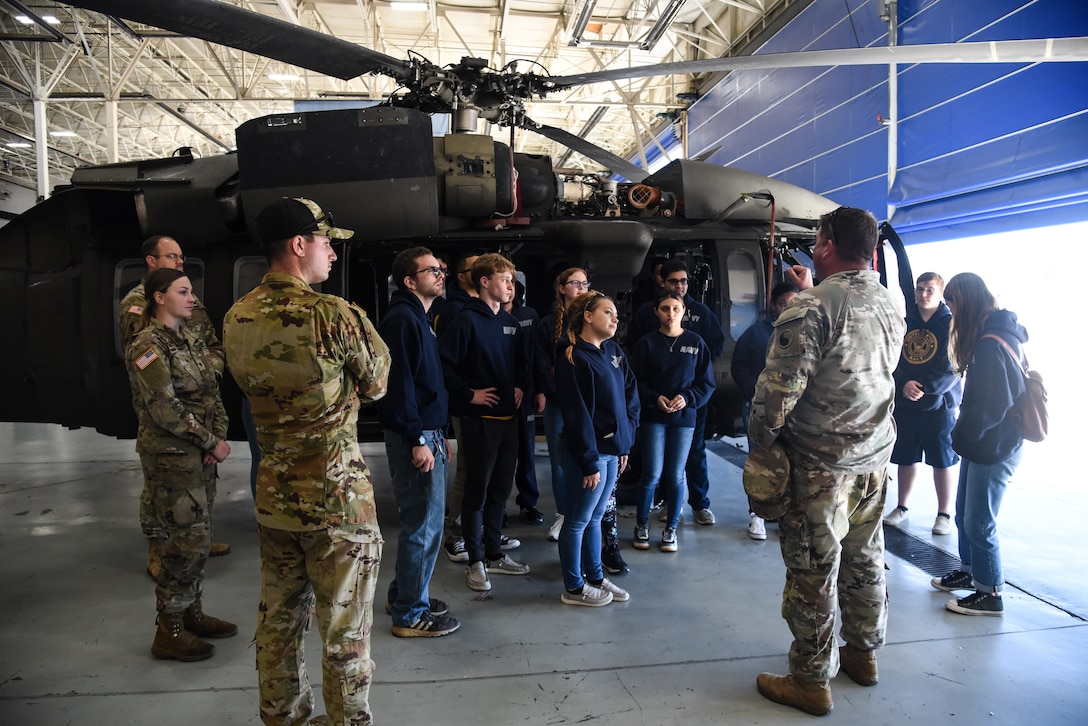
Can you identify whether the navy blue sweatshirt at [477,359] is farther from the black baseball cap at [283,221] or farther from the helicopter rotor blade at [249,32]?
the helicopter rotor blade at [249,32]

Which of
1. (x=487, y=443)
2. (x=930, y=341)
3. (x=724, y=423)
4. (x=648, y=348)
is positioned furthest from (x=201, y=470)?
(x=930, y=341)

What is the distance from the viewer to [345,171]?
454 centimetres

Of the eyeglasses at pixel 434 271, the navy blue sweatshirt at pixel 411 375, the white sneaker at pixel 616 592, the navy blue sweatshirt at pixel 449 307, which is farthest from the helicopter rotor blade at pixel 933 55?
the white sneaker at pixel 616 592

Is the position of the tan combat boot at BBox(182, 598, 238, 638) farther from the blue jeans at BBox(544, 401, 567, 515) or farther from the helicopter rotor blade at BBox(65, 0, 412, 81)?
the helicopter rotor blade at BBox(65, 0, 412, 81)

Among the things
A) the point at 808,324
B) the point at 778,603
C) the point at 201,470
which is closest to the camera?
the point at 808,324

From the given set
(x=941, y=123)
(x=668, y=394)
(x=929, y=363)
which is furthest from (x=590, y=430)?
(x=941, y=123)

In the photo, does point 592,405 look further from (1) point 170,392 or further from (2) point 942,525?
(2) point 942,525

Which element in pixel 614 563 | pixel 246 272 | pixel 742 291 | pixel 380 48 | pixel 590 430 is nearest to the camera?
pixel 590 430

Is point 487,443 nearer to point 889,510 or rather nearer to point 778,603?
point 778,603

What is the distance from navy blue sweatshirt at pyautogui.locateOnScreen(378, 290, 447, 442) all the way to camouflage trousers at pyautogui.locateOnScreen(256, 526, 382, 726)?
2.35 ft

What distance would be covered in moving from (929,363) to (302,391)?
161 inches

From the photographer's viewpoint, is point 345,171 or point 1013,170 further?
point 1013,170

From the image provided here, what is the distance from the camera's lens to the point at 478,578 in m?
3.75

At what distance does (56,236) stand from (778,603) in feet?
18.5
